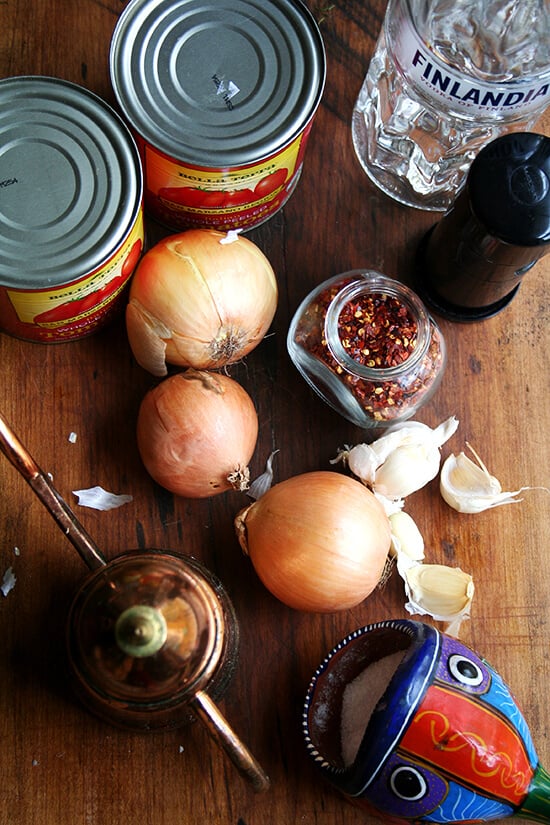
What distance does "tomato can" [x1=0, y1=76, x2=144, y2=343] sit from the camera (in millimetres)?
835

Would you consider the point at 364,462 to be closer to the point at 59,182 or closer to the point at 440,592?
the point at 440,592

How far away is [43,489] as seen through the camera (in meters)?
0.77

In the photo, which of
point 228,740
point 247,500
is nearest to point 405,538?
point 247,500

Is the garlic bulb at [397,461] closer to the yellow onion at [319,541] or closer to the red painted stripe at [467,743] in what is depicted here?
the yellow onion at [319,541]

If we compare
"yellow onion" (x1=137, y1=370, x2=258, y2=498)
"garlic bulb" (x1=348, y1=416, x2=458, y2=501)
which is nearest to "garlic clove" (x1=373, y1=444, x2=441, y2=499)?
"garlic bulb" (x1=348, y1=416, x2=458, y2=501)

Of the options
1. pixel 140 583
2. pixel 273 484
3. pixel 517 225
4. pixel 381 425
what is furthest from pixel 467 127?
pixel 140 583

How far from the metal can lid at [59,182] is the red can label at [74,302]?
0.04 ft

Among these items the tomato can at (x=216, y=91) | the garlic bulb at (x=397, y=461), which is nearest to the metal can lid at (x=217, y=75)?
the tomato can at (x=216, y=91)

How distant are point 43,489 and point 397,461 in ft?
1.22

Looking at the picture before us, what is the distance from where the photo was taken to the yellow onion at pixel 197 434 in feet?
2.93

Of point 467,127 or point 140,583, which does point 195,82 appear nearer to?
point 467,127

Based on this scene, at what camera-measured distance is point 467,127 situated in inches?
38.8

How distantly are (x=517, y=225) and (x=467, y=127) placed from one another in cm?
22

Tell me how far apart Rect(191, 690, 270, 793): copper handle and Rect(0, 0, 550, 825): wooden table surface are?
17 cm
